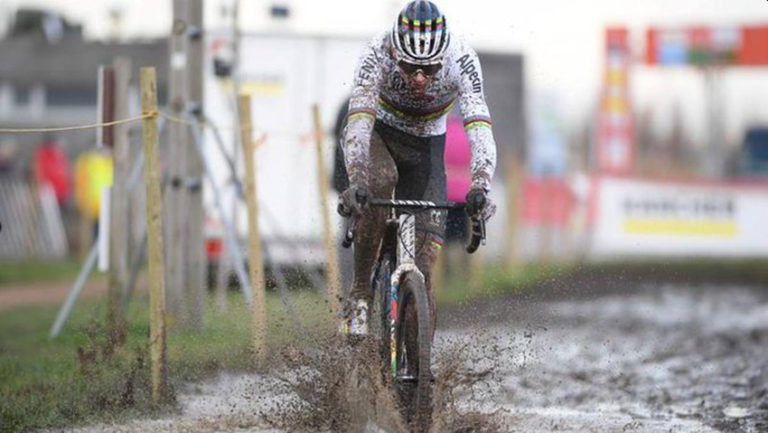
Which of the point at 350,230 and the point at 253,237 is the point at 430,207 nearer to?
the point at 350,230

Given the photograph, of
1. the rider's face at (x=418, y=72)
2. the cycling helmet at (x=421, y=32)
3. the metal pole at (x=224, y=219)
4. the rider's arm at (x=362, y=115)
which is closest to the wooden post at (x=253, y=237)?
the metal pole at (x=224, y=219)

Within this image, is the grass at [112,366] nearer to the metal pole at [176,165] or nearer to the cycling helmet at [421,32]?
the metal pole at [176,165]

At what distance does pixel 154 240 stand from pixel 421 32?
2.35 meters

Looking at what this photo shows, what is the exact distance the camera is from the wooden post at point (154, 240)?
9.56 metres

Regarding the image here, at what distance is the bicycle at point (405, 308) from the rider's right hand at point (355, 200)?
0.05 m

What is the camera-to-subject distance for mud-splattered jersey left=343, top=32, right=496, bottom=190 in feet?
27.8

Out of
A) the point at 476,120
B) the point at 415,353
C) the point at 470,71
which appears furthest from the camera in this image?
the point at 470,71

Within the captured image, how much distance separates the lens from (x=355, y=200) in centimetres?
816

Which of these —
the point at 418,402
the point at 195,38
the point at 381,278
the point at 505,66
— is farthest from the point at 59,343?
the point at 505,66

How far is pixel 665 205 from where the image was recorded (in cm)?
2653

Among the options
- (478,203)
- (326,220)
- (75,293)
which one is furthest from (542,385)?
(75,293)

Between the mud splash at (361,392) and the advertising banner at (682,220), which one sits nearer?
the mud splash at (361,392)

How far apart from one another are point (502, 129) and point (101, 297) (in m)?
11.2

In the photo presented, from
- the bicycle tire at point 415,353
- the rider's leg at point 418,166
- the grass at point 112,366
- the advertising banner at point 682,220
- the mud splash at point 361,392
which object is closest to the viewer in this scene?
the bicycle tire at point 415,353
